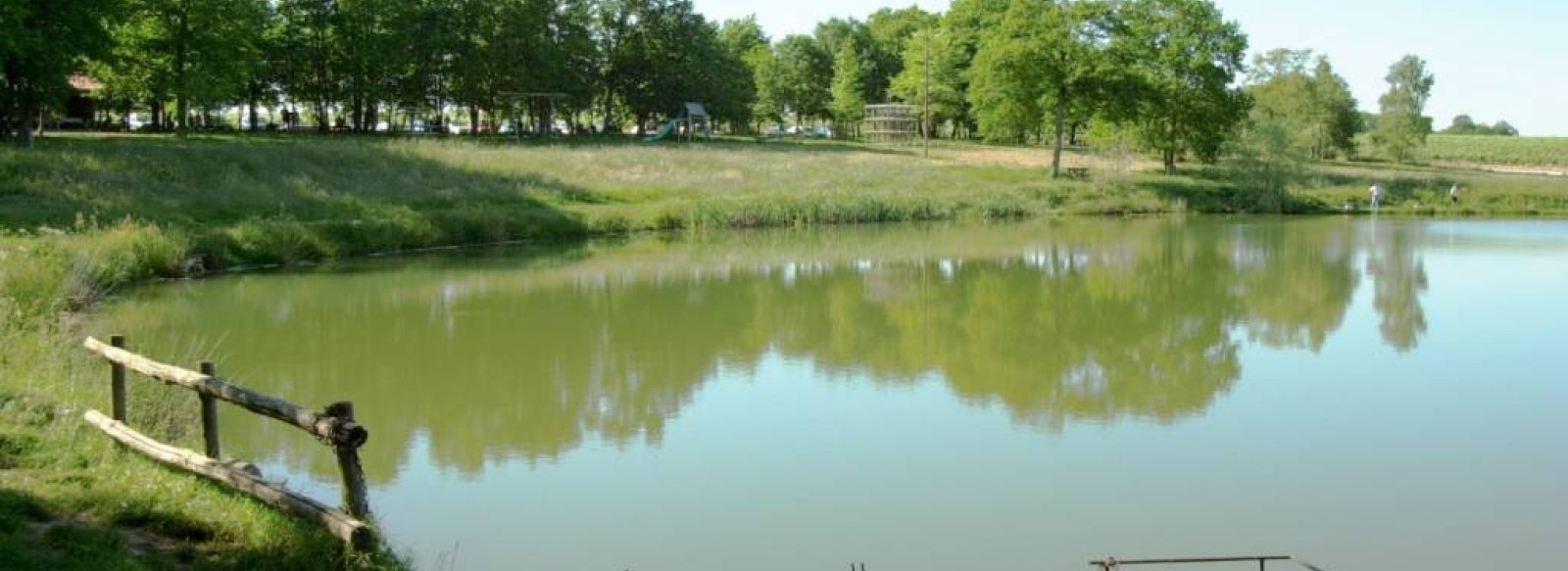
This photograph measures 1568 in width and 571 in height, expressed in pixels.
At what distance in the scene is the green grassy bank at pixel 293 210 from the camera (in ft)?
20.0

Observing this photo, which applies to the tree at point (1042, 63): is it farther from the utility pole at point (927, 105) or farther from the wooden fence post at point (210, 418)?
the wooden fence post at point (210, 418)

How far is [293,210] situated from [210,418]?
792 inches

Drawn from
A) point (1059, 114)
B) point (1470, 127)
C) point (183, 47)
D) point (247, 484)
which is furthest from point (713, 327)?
point (1470, 127)

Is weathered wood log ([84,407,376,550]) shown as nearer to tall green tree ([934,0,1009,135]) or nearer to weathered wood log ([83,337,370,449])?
weathered wood log ([83,337,370,449])

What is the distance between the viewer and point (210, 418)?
7.04m

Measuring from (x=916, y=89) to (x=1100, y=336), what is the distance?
5175 centimetres

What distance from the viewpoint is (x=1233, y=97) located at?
4422 centimetres

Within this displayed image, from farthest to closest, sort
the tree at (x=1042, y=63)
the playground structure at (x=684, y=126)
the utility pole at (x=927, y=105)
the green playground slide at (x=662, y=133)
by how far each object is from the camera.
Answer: the playground structure at (x=684, y=126)
the green playground slide at (x=662, y=133)
the utility pole at (x=927, y=105)
the tree at (x=1042, y=63)

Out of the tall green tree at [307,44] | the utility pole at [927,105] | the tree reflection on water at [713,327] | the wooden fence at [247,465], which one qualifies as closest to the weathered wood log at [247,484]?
the wooden fence at [247,465]

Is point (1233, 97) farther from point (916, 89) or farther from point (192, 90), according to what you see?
point (192, 90)

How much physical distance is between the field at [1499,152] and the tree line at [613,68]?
5970 mm

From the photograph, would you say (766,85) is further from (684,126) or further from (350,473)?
(350,473)

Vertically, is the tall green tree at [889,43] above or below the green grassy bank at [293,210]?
above

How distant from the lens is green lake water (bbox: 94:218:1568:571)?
7.96m
